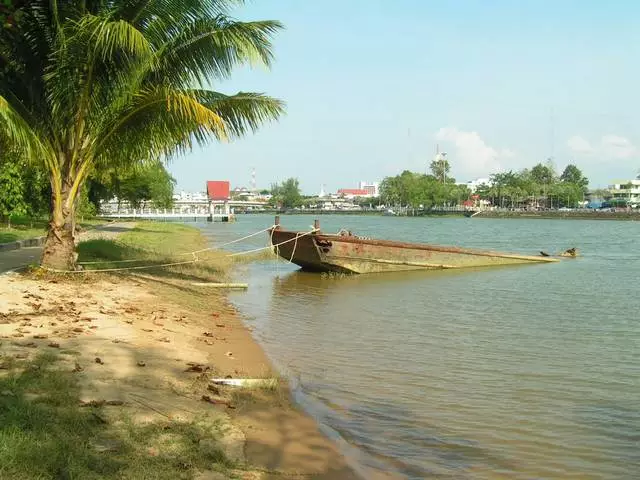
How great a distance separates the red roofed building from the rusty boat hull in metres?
106

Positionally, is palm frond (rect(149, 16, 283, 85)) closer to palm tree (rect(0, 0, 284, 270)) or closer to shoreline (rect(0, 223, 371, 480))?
palm tree (rect(0, 0, 284, 270))

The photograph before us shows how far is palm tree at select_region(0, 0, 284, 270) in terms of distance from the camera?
11.9m

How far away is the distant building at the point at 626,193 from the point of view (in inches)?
5745

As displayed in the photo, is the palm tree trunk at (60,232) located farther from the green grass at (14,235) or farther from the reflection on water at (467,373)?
the green grass at (14,235)

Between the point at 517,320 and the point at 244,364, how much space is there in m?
7.93

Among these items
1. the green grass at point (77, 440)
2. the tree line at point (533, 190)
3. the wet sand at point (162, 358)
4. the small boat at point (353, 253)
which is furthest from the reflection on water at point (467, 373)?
the tree line at point (533, 190)

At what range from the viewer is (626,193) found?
15288cm

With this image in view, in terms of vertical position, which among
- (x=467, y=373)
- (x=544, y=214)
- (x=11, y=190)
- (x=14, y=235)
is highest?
(x=11, y=190)

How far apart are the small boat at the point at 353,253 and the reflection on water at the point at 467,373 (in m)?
3.58

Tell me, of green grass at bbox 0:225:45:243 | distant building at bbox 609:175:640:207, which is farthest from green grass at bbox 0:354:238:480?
distant building at bbox 609:175:640:207

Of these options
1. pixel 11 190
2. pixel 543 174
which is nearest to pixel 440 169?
pixel 543 174

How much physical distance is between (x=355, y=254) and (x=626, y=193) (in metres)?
149

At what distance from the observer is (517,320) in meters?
14.2

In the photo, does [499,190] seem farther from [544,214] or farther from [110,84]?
[110,84]
